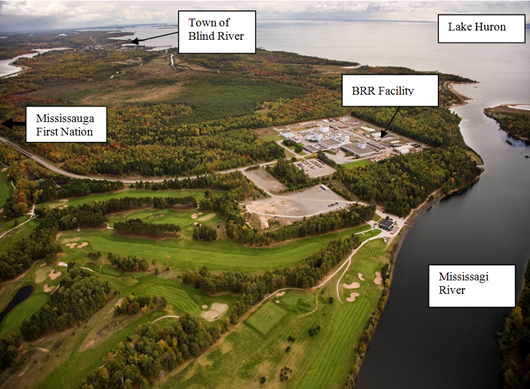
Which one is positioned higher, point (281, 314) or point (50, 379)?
point (281, 314)

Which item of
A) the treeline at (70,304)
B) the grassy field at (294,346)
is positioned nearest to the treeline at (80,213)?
the treeline at (70,304)

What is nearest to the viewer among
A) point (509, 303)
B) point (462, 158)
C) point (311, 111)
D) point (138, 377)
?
point (138, 377)

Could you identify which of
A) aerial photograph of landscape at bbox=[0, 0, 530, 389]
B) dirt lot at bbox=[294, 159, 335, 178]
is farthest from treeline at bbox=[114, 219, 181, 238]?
dirt lot at bbox=[294, 159, 335, 178]

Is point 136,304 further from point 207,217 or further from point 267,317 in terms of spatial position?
point 207,217

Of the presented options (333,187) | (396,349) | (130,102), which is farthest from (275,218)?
(130,102)

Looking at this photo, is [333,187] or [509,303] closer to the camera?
[509,303]

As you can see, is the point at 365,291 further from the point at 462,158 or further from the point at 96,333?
the point at 462,158
